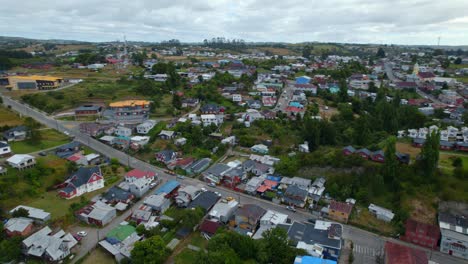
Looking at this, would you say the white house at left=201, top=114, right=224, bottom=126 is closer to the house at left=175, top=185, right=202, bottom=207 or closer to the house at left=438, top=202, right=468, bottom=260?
the house at left=175, top=185, right=202, bottom=207

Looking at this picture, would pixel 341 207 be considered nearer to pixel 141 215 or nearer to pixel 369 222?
pixel 369 222

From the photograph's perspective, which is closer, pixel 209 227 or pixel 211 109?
pixel 209 227

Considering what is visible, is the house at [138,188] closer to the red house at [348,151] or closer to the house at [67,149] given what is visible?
the house at [67,149]

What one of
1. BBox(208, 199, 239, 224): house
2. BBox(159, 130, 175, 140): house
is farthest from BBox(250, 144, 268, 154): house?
BBox(208, 199, 239, 224): house

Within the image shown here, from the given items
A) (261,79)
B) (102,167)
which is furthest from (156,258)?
(261,79)

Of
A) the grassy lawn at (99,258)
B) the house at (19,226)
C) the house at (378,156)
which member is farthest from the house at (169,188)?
the house at (378,156)

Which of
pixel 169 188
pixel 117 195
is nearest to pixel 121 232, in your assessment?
pixel 117 195
